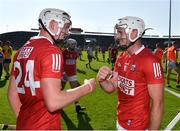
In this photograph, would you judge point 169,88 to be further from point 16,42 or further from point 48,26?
point 16,42

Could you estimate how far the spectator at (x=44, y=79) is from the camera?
3.46 metres

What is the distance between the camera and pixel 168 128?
9.65 m

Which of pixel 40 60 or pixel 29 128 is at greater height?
pixel 40 60

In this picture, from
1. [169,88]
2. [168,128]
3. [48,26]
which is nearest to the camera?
[48,26]

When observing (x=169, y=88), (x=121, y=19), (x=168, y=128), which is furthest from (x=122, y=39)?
(x=169, y=88)

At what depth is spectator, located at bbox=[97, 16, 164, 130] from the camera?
454 centimetres

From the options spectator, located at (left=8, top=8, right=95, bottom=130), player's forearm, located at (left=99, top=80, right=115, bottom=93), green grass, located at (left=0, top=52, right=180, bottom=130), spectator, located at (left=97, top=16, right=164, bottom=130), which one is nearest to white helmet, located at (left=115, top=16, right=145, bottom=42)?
spectator, located at (left=97, top=16, right=164, bottom=130)

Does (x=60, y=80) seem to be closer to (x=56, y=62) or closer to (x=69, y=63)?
(x=56, y=62)

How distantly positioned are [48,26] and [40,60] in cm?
43

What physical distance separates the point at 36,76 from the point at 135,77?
1637mm

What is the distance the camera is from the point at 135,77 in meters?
4.79

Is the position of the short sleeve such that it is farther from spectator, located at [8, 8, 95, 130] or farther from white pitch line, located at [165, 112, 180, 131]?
white pitch line, located at [165, 112, 180, 131]

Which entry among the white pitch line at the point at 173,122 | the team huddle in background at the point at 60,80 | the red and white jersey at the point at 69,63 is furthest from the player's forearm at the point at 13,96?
the red and white jersey at the point at 69,63

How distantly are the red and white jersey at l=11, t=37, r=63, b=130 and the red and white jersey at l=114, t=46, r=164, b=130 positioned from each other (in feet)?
4.27
